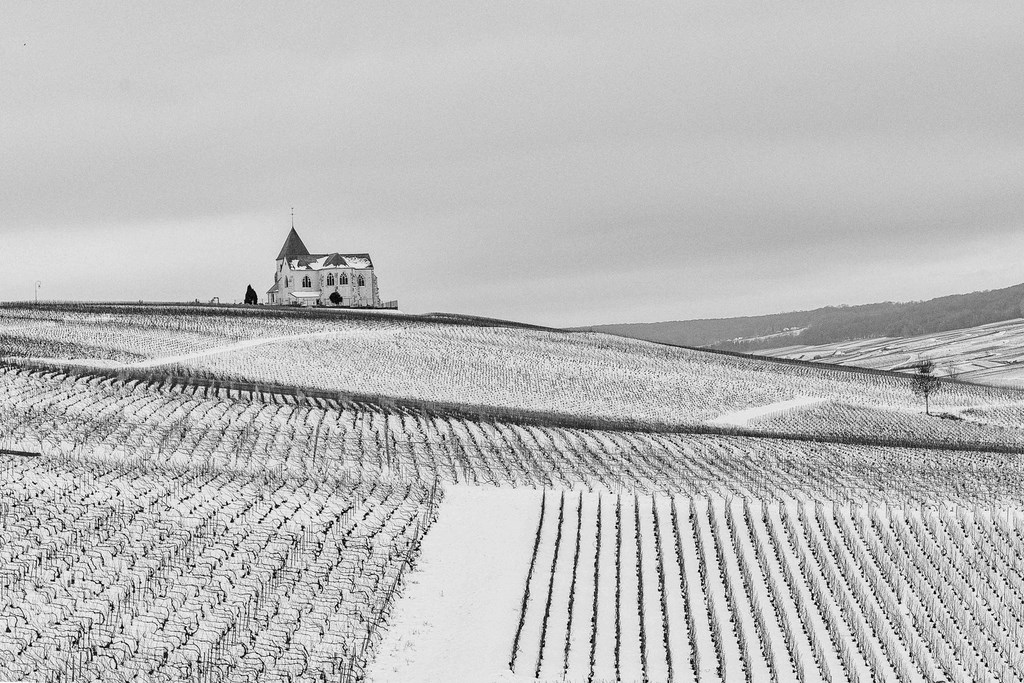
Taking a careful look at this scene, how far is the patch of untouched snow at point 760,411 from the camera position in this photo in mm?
56406

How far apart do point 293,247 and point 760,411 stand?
271 ft

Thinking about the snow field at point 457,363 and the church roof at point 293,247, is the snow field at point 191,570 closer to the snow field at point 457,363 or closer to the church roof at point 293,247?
the snow field at point 457,363

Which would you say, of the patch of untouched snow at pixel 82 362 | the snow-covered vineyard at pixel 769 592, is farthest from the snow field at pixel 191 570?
the patch of untouched snow at pixel 82 362

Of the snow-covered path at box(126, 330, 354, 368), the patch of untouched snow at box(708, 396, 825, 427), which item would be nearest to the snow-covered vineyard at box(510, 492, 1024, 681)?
the patch of untouched snow at box(708, 396, 825, 427)

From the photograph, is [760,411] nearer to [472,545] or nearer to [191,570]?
[472,545]

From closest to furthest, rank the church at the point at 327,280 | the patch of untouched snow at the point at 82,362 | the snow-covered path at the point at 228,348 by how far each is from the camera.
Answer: the patch of untouched snow at the point at 82,362 < the snow-covered path at the point at 228,348 < the church at the point at 327,280

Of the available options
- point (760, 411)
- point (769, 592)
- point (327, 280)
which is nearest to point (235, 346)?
point (760, 411)

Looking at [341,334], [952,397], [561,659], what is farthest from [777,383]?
[561,659]

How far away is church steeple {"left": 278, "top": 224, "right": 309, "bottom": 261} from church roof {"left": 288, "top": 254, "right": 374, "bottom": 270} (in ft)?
4.17

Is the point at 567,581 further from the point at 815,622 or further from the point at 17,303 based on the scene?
the point at 17,303

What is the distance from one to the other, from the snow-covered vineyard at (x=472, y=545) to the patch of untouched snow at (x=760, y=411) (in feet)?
20.6

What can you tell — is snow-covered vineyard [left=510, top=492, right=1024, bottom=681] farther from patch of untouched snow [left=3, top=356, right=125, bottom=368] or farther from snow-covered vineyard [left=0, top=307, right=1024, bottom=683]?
patch of untouched snow [left=3, top=356, right=125, bottom=368]

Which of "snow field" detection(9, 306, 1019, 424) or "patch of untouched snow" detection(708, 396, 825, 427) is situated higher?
"snow field" detection(9, 306, 1019, 424)

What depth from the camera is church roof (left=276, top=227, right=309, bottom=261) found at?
130500 mm
